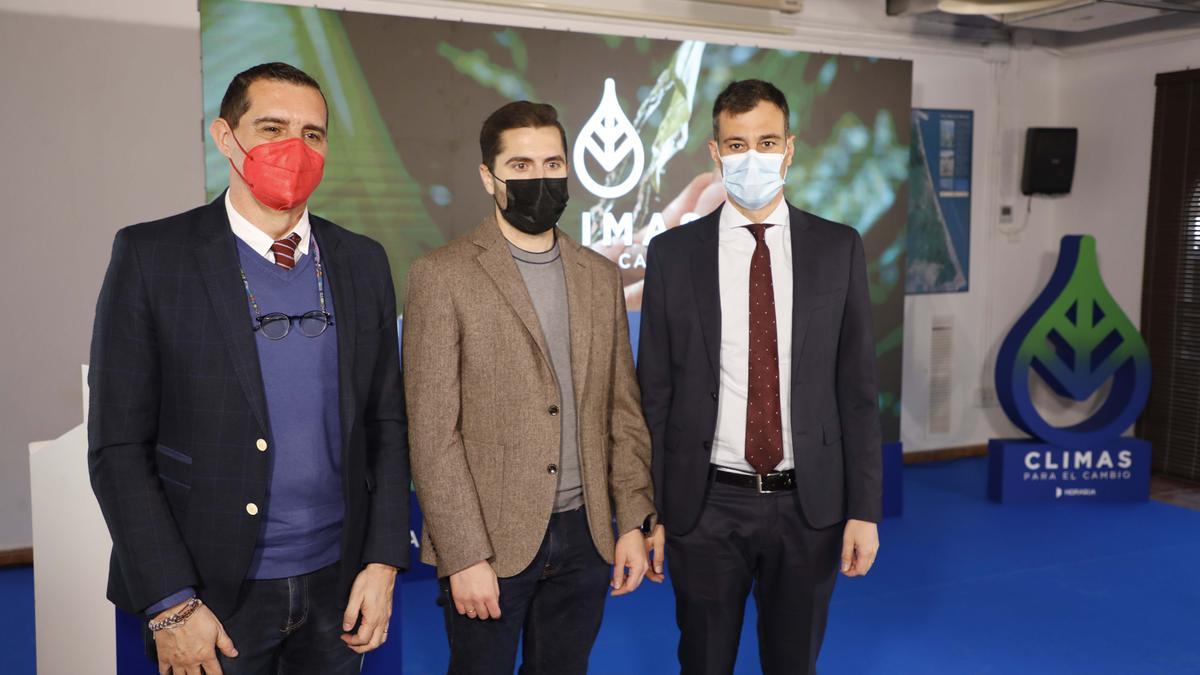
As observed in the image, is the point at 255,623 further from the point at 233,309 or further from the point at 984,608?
the point at 984,608

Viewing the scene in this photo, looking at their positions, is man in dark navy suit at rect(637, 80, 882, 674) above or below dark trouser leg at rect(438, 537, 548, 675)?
above

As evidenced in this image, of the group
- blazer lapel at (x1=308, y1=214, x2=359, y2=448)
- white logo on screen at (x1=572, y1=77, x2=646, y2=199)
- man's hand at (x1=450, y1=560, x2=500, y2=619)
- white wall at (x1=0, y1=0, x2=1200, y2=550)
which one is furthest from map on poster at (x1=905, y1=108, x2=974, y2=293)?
blazer lapel at (x1=308, y1=214, x2=359, y2=448)

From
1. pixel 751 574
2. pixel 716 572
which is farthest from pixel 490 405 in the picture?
pixel 751 574

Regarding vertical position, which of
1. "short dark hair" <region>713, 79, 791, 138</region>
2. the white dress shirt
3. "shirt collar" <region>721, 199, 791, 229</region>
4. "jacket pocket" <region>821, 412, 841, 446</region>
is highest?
"short dark hair" <region>713, 79, 791, 138</region>

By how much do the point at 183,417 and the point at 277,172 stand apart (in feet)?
1.45

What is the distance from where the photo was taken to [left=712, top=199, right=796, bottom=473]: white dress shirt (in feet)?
7.30

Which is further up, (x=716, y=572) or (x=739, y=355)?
(x=739, y=355)

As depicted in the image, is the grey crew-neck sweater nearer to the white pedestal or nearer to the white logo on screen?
the white pedestal

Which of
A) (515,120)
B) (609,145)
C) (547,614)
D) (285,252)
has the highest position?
(609,145)

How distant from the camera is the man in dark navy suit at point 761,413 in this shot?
221 cm

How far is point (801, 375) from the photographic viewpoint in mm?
2205

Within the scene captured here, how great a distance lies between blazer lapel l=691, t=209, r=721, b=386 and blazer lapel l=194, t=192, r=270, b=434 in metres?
1.02

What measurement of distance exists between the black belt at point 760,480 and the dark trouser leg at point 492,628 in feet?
1.57

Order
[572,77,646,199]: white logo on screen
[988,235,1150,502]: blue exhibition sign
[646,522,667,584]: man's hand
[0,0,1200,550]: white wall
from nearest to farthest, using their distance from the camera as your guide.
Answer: [646,522,667,584]: man's hand, [0,0,1200,550]: white wall, [572,77,646,199]: white logo on screen, [988,235,1150,502]: blue exhibition sign
